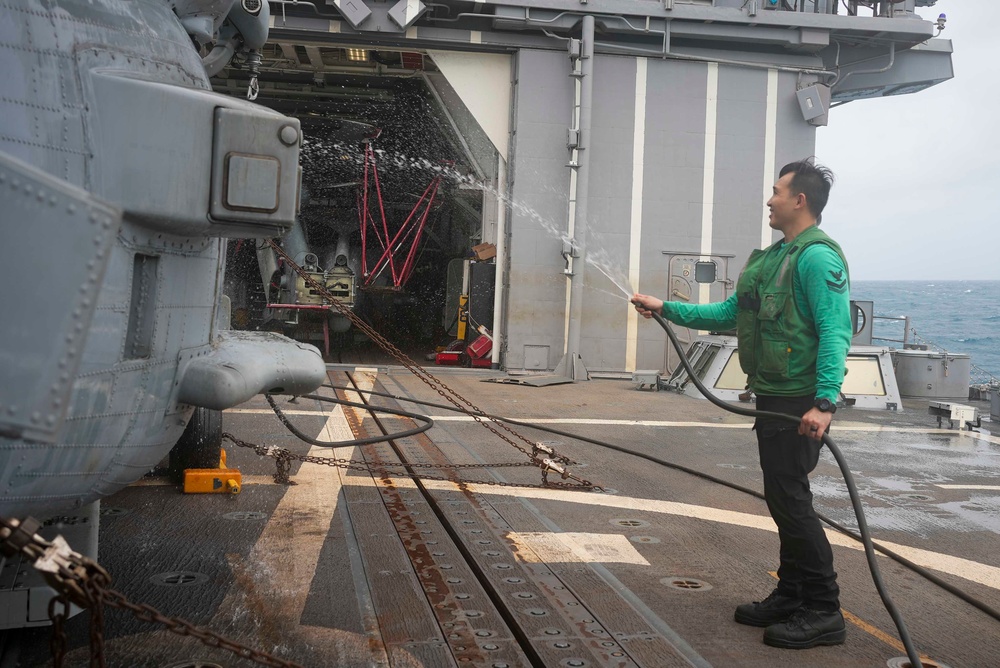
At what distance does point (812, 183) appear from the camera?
3.81m

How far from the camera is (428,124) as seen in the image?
19969mm

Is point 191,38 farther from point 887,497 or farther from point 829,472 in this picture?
point 829,472

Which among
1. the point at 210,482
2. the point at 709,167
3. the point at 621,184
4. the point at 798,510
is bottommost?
the point at 210,482

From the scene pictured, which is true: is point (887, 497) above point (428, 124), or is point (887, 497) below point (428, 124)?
below

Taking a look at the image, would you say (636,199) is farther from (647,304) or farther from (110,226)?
(110,226)

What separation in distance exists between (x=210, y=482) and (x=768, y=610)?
3587 millimetres

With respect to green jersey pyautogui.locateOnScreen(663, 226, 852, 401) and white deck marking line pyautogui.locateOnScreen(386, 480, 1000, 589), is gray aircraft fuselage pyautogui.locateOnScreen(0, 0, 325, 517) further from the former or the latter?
white deck marking line pyautogui.locateOnScreen(386, 480, 1000, 589)

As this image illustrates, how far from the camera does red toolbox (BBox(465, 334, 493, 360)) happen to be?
15414mm

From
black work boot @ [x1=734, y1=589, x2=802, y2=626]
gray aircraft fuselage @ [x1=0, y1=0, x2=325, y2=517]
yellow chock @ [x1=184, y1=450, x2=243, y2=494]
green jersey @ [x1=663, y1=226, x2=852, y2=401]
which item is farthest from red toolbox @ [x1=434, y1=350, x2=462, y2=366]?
gray aircraft fuselage @ [x1=0, y1=0, x2=325, y2=517]

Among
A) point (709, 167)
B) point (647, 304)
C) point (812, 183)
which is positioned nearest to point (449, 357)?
point (709, 167)

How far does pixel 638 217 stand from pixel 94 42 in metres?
12.9

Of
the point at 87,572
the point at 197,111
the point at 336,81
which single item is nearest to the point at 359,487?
the point at 197,111

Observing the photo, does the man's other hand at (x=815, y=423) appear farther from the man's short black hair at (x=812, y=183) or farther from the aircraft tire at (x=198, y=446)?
the aircraft tire at (x=198, y=446)

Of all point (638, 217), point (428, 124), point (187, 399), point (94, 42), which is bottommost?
point (187, 399)
